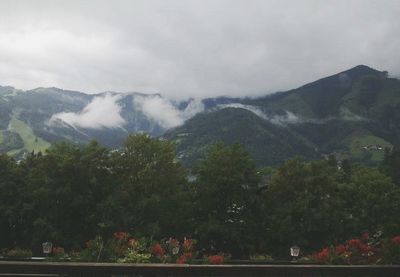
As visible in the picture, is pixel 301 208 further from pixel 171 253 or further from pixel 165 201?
pixel 171 253

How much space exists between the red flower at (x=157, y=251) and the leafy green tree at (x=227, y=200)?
92.4ft

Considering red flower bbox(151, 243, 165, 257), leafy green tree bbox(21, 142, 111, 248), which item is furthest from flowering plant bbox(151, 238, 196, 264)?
leafy green tree bbox(21, 142, 111, 248)

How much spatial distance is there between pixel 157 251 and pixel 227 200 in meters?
31.6

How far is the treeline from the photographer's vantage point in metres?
40.3

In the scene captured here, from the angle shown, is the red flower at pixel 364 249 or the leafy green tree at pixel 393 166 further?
the leafy green tree at pixel 393 166

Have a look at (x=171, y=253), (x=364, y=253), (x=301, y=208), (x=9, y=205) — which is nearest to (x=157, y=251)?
(x=171, y=253)

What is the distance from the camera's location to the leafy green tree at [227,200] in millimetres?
40406

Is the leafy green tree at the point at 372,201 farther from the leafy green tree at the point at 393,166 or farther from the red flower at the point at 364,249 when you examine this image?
the leafy green tree at the point at 393,166

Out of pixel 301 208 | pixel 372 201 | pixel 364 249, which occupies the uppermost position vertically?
pixel 364 249

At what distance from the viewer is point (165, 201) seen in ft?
137
